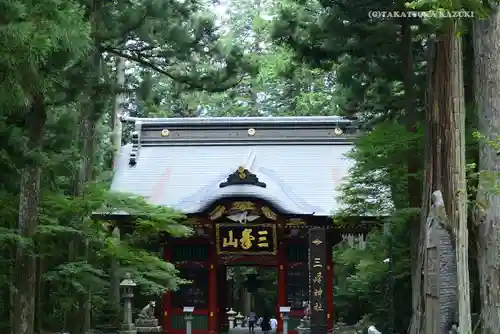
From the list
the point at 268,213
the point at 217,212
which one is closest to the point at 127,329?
the point at 217,212

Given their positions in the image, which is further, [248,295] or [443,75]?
[248,295]

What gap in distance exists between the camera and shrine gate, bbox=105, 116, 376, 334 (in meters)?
16.0

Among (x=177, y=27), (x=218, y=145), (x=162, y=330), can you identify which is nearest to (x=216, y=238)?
(x=162, y=330)

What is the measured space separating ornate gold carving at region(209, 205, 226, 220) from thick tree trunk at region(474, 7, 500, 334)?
28.2ft

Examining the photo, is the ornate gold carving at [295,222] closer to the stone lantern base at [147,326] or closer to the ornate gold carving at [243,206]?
the ornate gold carving at [243,206]

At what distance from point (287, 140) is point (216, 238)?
180 inches

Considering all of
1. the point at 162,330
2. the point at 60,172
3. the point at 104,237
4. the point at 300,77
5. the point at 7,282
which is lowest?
the point at 162,330

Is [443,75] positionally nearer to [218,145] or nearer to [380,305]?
[380,305]

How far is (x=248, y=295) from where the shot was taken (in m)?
28.2

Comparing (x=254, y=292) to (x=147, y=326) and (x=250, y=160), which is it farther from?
(x=147, y=326)

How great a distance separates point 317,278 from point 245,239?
2.38 meters

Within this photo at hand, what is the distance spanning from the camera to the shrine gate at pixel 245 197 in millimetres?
15961

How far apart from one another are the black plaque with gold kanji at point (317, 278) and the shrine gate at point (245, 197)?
22 millimetres

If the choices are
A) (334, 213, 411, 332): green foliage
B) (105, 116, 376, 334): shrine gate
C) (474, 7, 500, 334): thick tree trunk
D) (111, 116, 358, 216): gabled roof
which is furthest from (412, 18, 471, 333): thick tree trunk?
(111, 116, 358, 216): gabled roof
